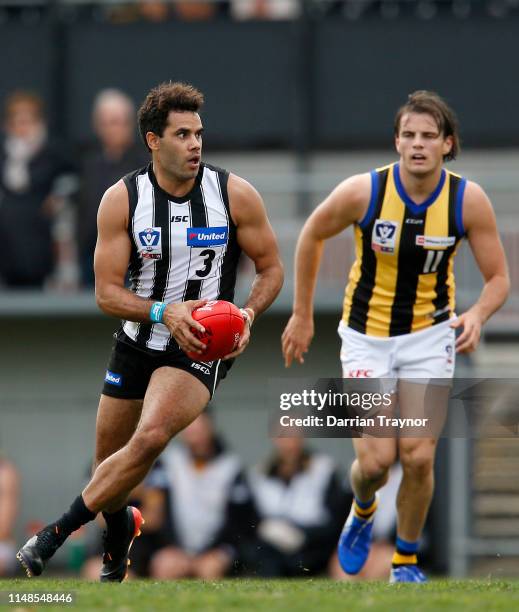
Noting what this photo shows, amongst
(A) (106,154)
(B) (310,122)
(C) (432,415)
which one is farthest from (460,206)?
(B) (310,122)


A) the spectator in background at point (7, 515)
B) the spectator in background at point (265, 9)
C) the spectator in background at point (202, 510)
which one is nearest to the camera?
the spectator in background at point (202, 510)

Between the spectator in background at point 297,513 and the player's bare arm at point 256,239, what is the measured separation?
457 cm

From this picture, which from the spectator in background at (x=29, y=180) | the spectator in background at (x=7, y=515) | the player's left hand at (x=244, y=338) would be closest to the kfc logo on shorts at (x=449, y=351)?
the player's left hand at (x=244, y=338)

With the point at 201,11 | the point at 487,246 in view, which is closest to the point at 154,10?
the point at 201,11

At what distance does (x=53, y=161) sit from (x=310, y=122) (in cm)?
450

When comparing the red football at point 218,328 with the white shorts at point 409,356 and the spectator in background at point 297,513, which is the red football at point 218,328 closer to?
the white shorts at point 409,356

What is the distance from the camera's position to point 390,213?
29.2ft

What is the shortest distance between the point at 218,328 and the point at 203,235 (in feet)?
2.06

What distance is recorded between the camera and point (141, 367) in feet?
→ 27.7

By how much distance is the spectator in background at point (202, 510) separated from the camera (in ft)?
42.5

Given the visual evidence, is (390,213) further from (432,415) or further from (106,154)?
Result: (106,154)

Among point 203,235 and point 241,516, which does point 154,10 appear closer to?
point 241,516

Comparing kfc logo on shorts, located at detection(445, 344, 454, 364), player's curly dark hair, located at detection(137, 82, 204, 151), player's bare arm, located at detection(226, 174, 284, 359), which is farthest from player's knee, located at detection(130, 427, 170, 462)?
kfc logo on shorts, located at detection(445, 344, 454, 364)

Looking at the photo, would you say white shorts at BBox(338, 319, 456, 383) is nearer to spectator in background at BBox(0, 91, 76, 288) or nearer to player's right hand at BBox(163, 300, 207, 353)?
player's right hand at BBox(163, 300, 207, 353)
